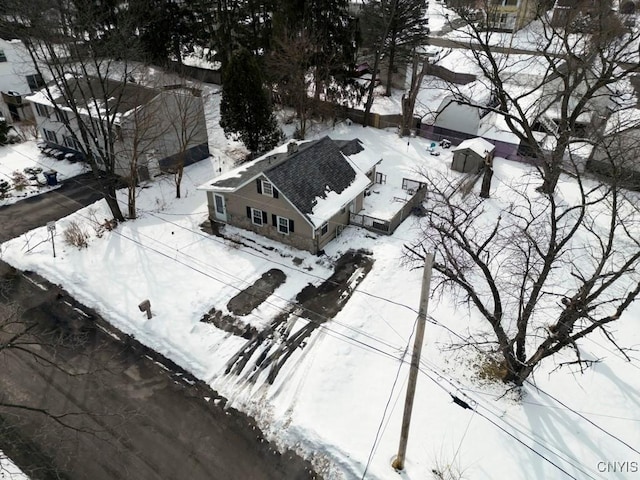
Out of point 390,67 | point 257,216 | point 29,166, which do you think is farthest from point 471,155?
point 29,166

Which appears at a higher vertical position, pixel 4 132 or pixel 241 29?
pixel 241 29

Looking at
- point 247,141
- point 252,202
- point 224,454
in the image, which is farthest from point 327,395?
point 247,141

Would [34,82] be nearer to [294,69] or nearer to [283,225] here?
[294,69]

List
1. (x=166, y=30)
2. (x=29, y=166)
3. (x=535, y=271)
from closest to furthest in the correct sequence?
1. (x=535, y=271)
2. (x=29, y=166)
3. (x=166, y=30)

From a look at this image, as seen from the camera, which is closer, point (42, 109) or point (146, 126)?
point (146, 126)

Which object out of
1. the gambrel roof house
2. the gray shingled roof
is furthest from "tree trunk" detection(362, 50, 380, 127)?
the gambrel roof house

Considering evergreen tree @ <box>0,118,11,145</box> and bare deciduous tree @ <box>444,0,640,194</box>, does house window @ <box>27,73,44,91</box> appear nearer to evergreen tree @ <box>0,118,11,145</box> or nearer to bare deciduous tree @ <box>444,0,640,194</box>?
evergreen tree @ <box>0,118,11,145</box>

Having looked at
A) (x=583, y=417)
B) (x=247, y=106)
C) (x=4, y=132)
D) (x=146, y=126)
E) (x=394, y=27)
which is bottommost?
(x=583, y=417)

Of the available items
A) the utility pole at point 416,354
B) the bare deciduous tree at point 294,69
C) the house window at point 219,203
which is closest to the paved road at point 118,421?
the utility pole at point 416,354
